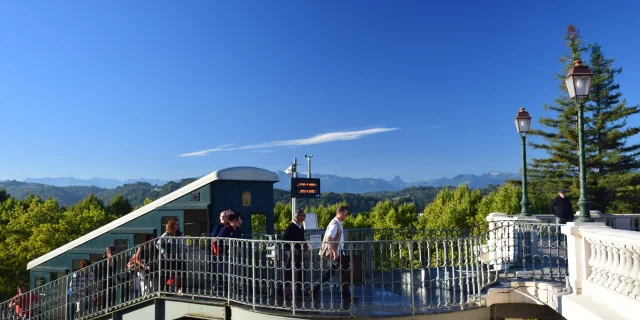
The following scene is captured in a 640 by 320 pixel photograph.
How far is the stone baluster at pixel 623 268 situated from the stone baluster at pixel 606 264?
1.26ft

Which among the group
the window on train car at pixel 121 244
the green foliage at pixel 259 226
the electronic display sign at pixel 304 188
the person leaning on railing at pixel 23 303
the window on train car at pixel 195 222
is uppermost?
the electronic display sign at pixel 304 188

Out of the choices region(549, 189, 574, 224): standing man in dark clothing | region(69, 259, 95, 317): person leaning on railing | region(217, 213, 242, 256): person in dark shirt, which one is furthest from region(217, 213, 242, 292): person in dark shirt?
region(549, 189, 574, 224): standing man in dark clothing

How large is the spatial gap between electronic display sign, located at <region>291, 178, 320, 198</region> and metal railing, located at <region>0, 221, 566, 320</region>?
7.01 m

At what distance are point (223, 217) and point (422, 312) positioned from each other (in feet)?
14.4

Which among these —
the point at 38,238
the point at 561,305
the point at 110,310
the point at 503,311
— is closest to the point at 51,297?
the point at 110,310

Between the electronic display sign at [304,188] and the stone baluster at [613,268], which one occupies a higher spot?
the electronic display sign at [304,188]

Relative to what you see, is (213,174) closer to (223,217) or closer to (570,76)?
(223,217)

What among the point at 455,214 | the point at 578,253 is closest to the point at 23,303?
the point at 578,253

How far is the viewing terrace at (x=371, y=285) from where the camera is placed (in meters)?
6.69

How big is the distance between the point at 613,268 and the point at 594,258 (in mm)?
832

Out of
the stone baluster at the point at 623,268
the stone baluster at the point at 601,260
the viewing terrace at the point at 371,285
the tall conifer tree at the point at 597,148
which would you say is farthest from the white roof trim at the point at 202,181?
the tall conifer tree at the point at 597,148

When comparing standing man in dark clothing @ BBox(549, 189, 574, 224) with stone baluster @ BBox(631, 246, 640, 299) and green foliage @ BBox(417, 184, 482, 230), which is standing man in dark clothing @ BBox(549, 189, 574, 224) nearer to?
stone baluster @ BBox(631, 246, 640, 299)

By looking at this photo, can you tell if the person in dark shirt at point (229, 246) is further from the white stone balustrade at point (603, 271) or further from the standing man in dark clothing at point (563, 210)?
the standing man in dark clothing at point (563, 210)

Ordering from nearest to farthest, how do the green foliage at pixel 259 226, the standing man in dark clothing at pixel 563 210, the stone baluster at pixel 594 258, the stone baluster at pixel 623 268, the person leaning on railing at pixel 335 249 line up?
the stone baluster at pixel 623 268 → the stone baluster at pixel 594 258 → the person leaning on railing at pixel 335 249 → the standing man in dark clothing at pixel 563 210 → the green foliage at pixel 259 226
